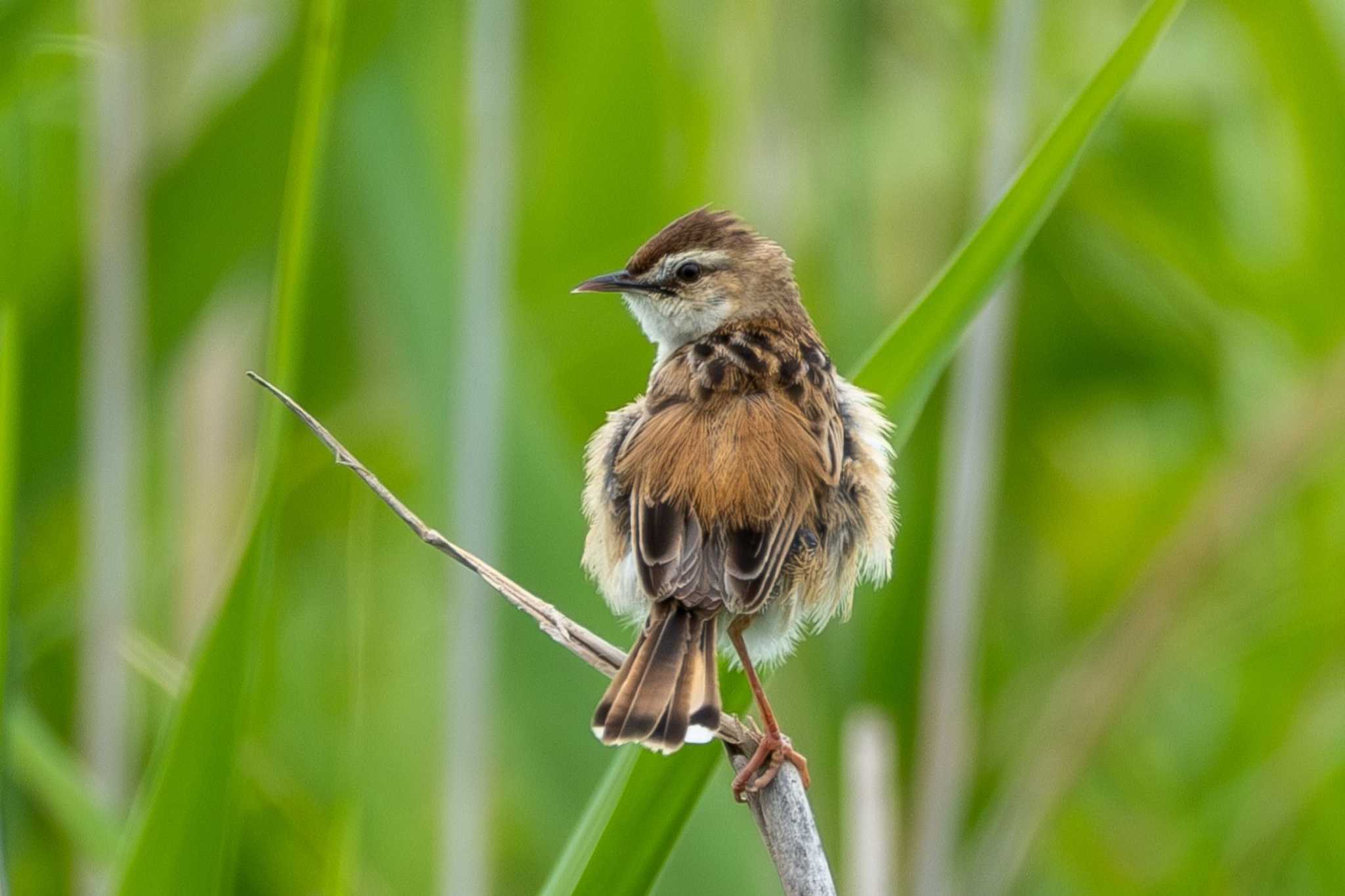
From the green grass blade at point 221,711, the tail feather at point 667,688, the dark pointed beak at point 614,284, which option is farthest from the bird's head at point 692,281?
the green grass blade at point 221,711

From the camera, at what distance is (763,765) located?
220cm

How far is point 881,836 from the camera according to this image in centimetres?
285

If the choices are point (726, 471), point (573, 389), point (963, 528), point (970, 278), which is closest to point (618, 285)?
point (726, 471)

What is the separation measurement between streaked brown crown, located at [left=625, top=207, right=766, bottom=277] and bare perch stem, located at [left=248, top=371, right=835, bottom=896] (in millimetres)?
1029

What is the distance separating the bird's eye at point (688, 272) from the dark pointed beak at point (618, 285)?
47 millimetres

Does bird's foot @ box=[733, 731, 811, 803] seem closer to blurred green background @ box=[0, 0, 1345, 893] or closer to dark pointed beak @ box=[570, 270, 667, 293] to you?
blurred green background @ box=[0, 0, 1345, 893]

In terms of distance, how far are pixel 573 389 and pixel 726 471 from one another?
121 centimetres

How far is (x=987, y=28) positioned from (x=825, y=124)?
46 cm

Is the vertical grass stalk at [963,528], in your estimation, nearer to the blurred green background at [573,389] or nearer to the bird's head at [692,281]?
the blurred green background at [573,389]

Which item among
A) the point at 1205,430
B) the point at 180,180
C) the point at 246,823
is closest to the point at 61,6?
the point at 180,180

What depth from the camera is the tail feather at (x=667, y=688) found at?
1914 mm

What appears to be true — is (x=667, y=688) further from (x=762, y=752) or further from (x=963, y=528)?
(x=963, y=528)

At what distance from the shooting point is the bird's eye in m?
3.06

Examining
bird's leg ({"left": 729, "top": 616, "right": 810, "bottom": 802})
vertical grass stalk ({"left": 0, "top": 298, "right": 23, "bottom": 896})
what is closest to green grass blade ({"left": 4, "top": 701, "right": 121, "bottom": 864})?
vertical grass stalk ({"left": 0, "top": 298, "right": 23, "bottom": 896})
